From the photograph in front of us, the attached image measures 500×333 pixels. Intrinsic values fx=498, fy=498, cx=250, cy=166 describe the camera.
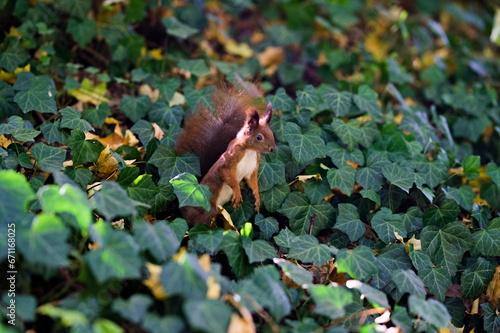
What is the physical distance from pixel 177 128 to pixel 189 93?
0.39m

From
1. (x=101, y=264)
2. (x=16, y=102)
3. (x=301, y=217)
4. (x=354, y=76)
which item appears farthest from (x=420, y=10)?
(x=101, y=264)

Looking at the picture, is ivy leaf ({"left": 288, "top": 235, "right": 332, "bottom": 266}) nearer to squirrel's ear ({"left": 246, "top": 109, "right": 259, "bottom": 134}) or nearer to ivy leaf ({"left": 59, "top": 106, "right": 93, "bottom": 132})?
squirrel's ear ({"left": 246, "top": 109, "right": 259, "bottom": 134})

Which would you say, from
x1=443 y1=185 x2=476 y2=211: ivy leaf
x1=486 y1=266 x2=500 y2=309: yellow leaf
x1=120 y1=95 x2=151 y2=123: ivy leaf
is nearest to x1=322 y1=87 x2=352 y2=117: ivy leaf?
x1=443 y1=185 x2=476 y2=211: ivy leaf

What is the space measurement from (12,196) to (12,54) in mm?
1717

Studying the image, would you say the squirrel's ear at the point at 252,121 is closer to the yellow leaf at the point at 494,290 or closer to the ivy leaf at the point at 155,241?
the ivy leaf at the point at 155,241

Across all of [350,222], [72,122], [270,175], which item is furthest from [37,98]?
[350,222]

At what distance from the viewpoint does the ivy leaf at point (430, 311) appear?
1.81 m

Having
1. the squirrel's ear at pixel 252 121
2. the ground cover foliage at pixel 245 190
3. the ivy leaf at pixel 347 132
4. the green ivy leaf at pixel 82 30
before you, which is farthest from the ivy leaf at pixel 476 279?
the green ivy leaf at pixel 82 30

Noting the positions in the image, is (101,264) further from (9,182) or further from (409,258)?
(409,258)

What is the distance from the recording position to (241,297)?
1.73 metres

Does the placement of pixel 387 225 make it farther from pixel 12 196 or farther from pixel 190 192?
pixel 12 196

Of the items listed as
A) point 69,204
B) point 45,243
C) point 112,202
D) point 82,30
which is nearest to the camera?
point 45,243

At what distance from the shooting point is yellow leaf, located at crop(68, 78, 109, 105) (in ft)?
10.0

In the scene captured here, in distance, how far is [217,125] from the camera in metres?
2.45
